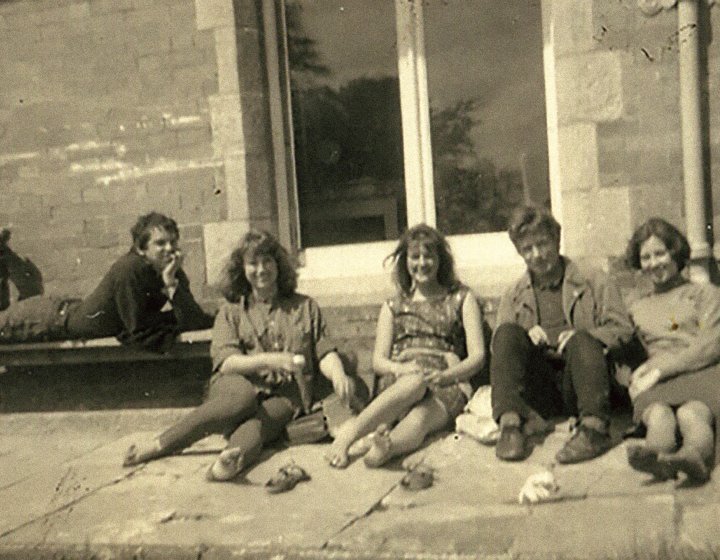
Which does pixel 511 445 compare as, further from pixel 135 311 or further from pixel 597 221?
pixel 135 311

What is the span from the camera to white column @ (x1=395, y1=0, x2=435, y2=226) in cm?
598

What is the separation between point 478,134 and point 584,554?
133 inches

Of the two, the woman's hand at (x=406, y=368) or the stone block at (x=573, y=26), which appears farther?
the stone block at (x=573, y=26)

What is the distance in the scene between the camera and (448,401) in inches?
189

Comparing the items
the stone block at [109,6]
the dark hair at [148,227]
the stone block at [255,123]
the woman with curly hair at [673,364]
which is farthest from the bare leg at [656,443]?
the stone block at [109,6]

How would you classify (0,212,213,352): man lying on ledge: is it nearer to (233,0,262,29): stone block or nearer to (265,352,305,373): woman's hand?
(265,352,305,373): woman's hand

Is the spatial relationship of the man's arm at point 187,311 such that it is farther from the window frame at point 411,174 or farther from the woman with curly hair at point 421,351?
the woman with curly hair at point 421,351

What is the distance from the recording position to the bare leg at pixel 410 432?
437 centimetres

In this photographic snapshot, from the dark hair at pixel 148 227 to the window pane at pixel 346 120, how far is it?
1063mm

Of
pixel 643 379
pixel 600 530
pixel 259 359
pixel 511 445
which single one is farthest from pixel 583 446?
pixel 259 359

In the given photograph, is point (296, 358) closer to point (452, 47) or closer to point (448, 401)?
point (448, 401)

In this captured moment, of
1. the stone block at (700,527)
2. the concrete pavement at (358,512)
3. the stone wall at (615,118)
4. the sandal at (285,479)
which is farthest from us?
the stone wall at (615,118)

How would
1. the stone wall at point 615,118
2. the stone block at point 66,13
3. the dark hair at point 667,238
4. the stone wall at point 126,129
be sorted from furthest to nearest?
1. the stone block at point 66,13
2. the stone wall at point 126,129
3. the stone wall at point 615,118
4. the dark hair at point 667,238

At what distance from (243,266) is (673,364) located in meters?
2.34
